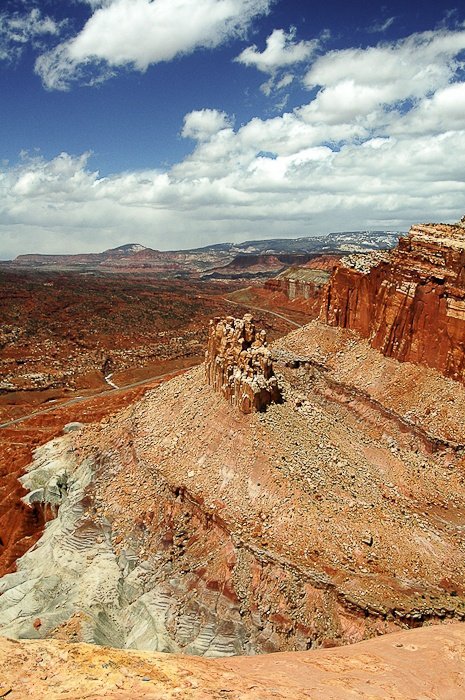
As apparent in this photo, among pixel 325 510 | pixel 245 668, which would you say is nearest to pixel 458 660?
pixel 245 668

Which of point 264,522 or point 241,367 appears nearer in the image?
point 264,522

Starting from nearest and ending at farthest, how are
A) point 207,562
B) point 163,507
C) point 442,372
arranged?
point 207,562
point 163,507
point 442,372

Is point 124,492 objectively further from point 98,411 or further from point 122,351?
point 122,351

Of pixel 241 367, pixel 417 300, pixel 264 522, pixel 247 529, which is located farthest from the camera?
A: pixel 417 300

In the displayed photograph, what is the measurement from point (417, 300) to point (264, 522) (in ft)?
77.9


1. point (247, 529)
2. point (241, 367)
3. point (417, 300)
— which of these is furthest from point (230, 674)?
point (417, 300)

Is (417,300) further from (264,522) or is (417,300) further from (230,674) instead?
(230,674)

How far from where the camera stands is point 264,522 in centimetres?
2322

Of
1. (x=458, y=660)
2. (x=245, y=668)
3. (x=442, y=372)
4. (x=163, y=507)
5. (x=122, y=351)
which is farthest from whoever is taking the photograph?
(x=122, y=351)

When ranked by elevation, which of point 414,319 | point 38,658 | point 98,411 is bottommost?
point 98,411

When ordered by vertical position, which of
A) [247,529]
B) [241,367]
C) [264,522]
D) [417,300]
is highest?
[417,300]

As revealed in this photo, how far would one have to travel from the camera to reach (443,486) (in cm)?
2922

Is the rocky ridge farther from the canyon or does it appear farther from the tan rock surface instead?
the tan rock surface

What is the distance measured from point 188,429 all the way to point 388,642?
1579 centimetres
